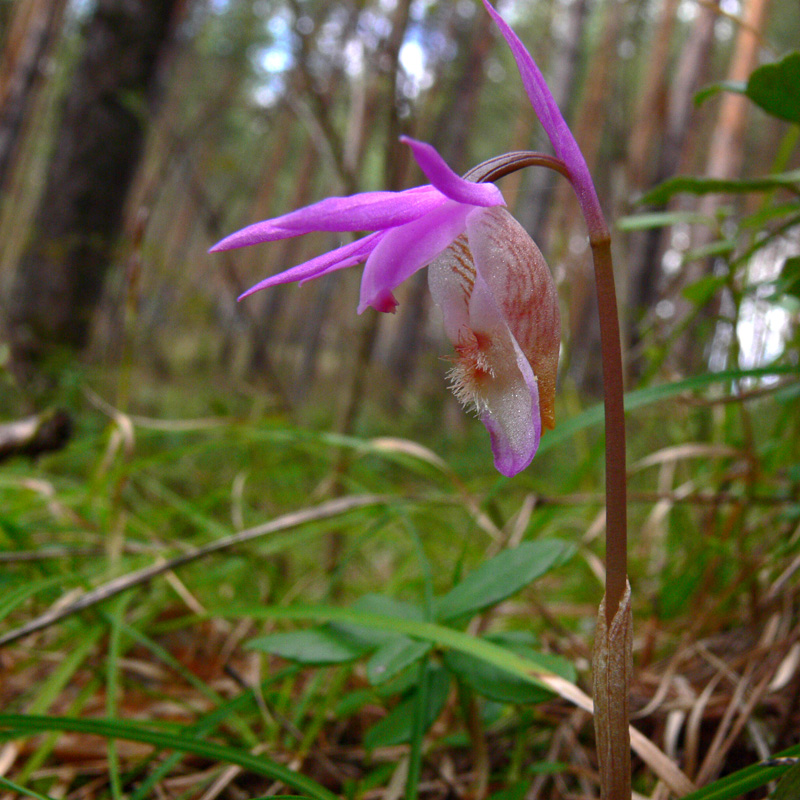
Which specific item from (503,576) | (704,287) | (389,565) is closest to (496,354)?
(503,576)

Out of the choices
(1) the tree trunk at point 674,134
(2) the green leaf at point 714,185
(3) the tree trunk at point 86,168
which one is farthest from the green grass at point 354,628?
(1) the tree trunk at point 674,134

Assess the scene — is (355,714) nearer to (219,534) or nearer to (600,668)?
(219,534)

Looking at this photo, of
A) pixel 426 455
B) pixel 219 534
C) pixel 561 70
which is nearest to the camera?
pixel 426 455

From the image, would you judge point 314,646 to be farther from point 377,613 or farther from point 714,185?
point 714,185

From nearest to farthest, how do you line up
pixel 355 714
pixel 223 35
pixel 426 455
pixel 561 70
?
pixel 355 714
pixel 426 455
pixel 561 70
pixel 223 35

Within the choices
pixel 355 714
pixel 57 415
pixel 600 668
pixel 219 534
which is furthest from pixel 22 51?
pixel 600 668

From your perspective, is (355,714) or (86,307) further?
(86,307)

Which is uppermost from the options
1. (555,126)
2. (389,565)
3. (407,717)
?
(555,126)
